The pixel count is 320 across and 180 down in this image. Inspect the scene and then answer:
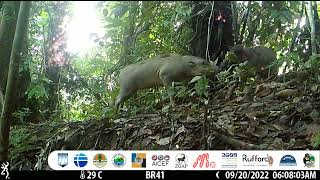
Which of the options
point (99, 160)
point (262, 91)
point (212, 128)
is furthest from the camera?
point (262, 91)

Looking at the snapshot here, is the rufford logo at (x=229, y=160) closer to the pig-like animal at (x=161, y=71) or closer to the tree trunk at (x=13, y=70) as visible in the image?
the tree trunk at (x=13, y=70)

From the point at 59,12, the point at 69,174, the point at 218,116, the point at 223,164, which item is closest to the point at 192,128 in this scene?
the point at 218,116

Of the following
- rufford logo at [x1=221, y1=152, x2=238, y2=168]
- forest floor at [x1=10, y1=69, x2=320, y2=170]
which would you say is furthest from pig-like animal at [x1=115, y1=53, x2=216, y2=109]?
rufford logo at [x1=221, y1=152, x2=238, y2=168]

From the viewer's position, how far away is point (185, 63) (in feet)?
9.20

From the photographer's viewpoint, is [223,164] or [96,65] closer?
[223,164]

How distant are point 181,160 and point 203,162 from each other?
0.07 meters

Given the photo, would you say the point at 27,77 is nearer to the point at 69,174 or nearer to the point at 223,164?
the point at 69,174

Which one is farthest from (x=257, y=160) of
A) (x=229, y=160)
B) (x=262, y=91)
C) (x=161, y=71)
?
(x=161, y=71)

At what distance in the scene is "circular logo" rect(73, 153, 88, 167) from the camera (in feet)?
5.71

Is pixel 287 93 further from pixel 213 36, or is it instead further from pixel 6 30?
pixel 6 30

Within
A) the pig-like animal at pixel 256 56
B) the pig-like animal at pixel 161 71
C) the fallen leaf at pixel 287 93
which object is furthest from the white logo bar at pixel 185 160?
the pig-like animal at pixel 256 56

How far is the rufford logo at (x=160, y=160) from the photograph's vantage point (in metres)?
1.71

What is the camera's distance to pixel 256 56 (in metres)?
3.08

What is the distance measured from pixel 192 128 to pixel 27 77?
988 millimetres
